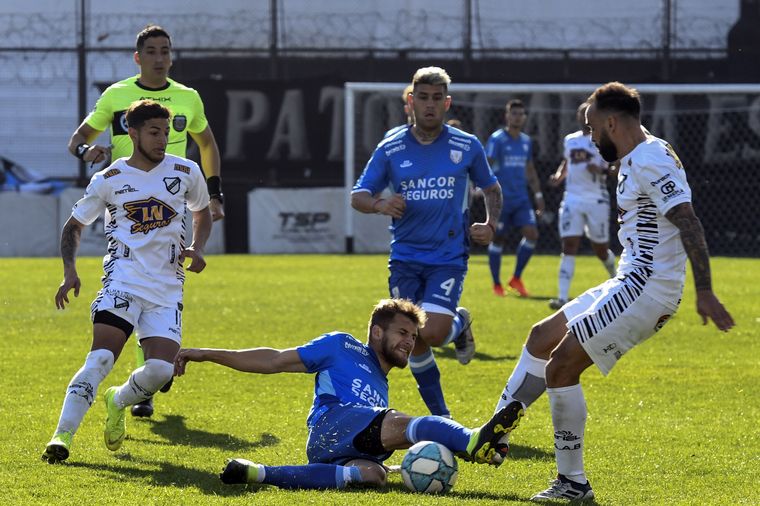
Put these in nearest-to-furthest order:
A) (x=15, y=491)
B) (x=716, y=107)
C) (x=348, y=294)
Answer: (x=15, y=491)
(x=348, y=294)
(x=716, y=107)

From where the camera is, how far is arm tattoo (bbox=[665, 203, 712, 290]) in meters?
5.38

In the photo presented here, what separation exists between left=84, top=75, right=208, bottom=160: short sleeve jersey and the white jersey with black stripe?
12.4 feet

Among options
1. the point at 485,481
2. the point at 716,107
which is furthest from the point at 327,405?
→ the point at 716,107

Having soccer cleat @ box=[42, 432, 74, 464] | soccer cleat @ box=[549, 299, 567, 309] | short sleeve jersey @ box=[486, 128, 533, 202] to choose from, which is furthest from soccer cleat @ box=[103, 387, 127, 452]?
short sleeve jersey @ box=[486, 128, 533, 202]

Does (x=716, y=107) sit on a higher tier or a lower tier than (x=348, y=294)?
higher

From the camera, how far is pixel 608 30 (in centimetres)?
2808

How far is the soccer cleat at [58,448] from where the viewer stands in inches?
255

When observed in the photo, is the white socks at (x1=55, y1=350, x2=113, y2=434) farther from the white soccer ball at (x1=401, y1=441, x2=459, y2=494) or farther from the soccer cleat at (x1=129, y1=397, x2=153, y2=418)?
the white soccer ball at (x1=401, y1=441, x2=459, y2=494)

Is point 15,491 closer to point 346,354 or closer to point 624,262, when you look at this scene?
point 346,354

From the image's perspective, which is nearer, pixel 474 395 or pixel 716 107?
pixel 474 395

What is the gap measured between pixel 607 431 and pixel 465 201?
1.69 metres

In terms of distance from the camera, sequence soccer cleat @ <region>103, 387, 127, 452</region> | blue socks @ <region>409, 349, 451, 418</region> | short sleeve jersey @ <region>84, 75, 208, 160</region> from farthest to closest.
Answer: short sleeve jersey @ <region>84, 75, 208, 160</region> < blue socks @ <region>409, 349, 451, 418</region> < soccer cleat @ <region>103, 387, 127, 452</region>

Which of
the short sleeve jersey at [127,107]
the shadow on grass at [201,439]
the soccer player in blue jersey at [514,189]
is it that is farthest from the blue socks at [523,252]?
the shadow on grass at [201,439]

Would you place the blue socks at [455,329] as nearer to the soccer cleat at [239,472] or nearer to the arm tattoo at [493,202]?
the arm tattoo at [493,202]
